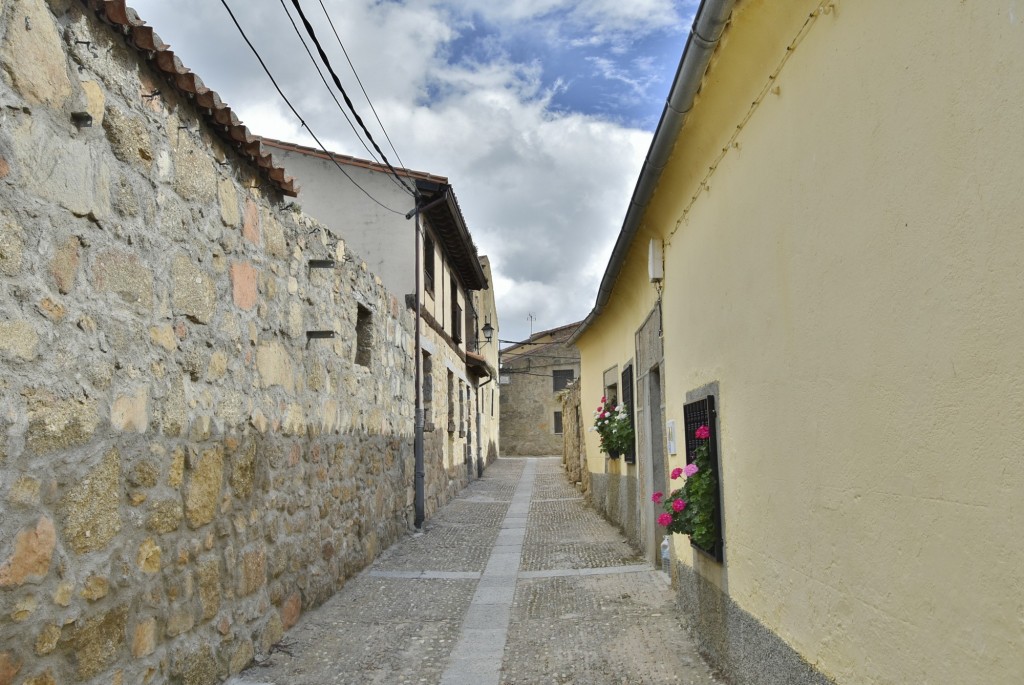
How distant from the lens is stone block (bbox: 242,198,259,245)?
4.33 m

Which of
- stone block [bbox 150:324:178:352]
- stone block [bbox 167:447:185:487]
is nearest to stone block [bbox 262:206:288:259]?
stone block [bbox 150:324:178:352]

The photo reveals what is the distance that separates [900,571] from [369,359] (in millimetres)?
5632

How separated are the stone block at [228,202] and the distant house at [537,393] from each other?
89.5 feet

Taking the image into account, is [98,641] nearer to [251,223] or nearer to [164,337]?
[164,337]

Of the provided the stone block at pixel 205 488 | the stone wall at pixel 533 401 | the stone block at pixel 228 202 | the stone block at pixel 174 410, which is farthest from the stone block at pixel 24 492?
the stone wall at pixel 533 401

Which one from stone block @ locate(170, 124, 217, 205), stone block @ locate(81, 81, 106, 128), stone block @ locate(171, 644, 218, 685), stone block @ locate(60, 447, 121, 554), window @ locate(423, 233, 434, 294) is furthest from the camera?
window @ locate(423, 233, 434, 294)

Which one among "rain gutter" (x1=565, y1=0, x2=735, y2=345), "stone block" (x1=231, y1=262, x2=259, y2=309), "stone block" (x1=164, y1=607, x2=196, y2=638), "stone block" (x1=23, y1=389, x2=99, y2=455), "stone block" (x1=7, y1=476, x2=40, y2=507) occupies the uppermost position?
"rain gutter" (x1=565, y1=0, x2=735, y2=345)

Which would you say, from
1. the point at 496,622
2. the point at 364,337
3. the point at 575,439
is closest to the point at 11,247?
the point at 496,622

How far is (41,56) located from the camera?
2.56m

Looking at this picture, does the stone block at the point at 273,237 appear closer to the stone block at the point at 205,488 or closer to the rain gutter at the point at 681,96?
the stone block at the point at 205,488

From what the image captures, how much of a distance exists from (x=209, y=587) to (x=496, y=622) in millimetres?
2037

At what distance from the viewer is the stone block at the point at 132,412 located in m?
2.98

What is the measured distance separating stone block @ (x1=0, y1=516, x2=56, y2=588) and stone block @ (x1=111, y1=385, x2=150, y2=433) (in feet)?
1.65

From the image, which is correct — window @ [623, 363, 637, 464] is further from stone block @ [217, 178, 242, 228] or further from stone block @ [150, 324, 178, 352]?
stone block @ [150, 324, 178, 352]
